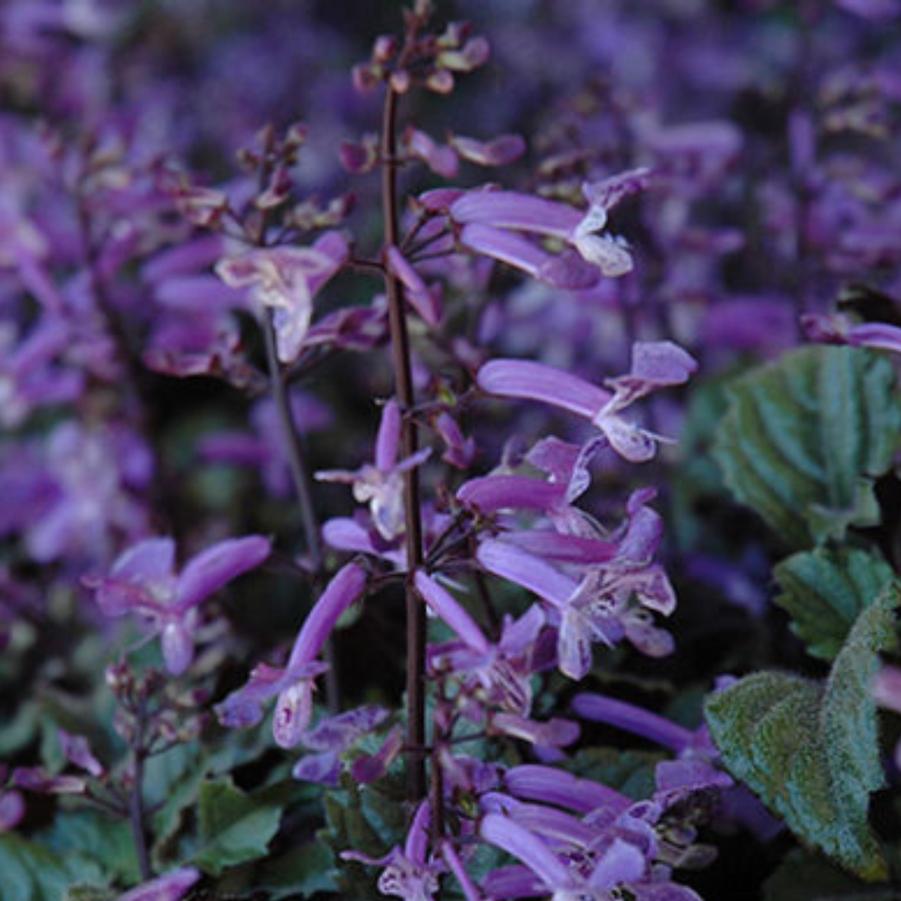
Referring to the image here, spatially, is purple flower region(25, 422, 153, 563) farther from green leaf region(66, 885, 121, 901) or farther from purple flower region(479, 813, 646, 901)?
purple flower region(479, 813, 646, 901)

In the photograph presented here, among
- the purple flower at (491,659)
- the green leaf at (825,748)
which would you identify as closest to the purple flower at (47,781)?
the purple flower at (491,659)

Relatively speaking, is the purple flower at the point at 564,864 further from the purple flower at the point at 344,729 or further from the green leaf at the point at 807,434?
the green leaf at the point at 807,434

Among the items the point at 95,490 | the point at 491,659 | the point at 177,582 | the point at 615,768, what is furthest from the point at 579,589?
the point at 95,490

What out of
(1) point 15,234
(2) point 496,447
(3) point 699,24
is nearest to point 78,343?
(1) point 15,234

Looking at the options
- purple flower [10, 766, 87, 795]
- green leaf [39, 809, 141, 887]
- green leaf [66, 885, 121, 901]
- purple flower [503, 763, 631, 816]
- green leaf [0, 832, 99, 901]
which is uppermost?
purple flower [503, 763, 631, 816]

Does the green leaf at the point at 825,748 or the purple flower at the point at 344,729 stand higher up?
the green leaf at the point at 825,748

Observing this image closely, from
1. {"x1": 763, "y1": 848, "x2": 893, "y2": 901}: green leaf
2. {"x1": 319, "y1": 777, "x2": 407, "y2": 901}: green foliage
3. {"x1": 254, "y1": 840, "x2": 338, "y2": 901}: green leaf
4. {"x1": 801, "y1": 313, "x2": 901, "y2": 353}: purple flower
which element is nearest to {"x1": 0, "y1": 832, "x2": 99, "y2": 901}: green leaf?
{"x1": 254, "y1": 840, "x2": 338, "y2": 901}: green leaf
